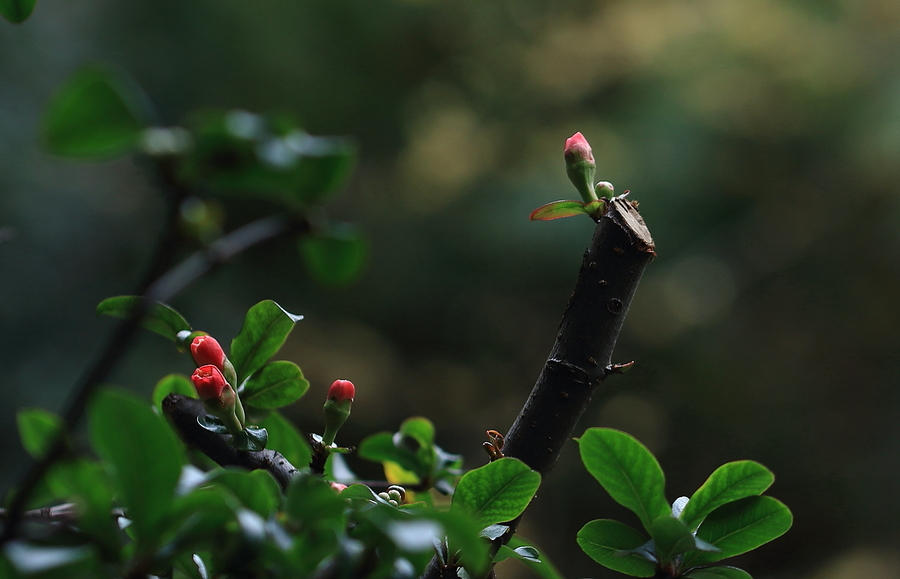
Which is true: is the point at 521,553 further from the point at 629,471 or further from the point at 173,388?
the point at 173,388

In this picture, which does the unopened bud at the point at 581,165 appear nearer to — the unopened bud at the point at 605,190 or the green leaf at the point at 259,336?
the unopened bud at the point at 605,190

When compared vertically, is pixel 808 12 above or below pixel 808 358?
above

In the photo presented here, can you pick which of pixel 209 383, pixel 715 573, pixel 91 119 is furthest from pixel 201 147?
pixel 715 573

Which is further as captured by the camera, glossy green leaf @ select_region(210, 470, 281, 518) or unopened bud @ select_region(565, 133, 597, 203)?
unopened bud @ select_region(565, 133, 597, 203)

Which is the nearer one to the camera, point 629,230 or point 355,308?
point 629,230

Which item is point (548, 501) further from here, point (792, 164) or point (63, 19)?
point (63, 19)

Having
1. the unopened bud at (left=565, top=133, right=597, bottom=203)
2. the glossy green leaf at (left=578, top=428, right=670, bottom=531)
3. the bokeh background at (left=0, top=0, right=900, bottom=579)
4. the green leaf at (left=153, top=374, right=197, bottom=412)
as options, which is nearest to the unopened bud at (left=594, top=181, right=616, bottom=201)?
the unopened bud at (left=565, top=133, right=597, bottom=203)

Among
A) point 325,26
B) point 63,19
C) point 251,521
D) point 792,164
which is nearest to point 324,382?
point 325,26

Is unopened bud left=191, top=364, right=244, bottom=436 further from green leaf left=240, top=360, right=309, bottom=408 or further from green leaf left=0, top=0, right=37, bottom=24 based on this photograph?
green leaf left=0, top=0, right=37, bottom=24
